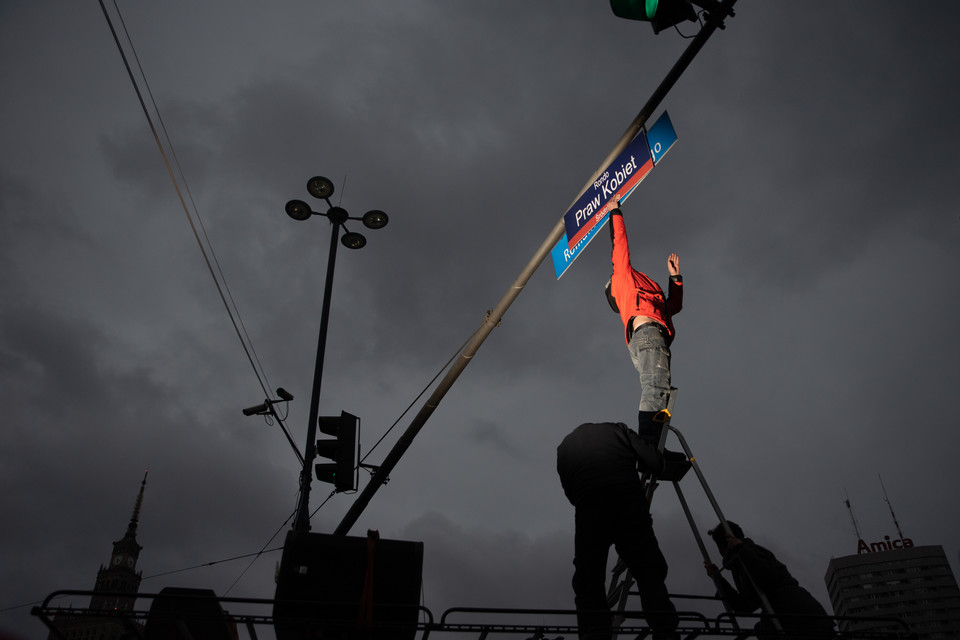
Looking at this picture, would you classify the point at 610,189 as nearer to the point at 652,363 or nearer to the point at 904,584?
the point at 652,363

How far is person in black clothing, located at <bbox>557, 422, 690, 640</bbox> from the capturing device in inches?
173

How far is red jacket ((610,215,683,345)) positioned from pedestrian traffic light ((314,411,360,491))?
5310 millimetres

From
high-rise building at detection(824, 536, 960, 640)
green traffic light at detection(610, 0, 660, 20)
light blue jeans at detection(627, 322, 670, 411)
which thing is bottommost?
light blue jeans at detection(627, 322, 670, 411)

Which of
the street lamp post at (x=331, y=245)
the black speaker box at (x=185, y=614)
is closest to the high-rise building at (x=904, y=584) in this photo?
the street lamp post at (x=331, y=245)

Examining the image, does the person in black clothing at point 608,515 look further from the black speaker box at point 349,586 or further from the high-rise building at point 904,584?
the high-rise building at point 904,584

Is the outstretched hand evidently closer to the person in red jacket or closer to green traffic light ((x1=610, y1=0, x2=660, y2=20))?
the person in red jacket

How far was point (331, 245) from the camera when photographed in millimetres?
12219

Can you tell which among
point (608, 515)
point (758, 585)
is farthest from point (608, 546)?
point (758, 585)

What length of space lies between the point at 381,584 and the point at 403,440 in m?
5.30

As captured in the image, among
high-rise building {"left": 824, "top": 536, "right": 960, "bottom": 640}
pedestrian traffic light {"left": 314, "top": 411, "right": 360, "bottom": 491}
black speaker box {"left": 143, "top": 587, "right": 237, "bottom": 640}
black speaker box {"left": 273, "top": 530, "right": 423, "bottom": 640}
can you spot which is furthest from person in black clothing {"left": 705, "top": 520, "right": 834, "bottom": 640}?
high-rise building {"left": 824, "top": 536, "right": 960, "bottom": 640}

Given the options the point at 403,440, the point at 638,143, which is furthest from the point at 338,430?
the point at 638,143

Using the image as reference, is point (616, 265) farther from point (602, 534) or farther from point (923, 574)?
point (923, 574)

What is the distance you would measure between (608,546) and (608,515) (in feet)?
0.91

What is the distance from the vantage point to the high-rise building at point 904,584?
16762 centimetres
